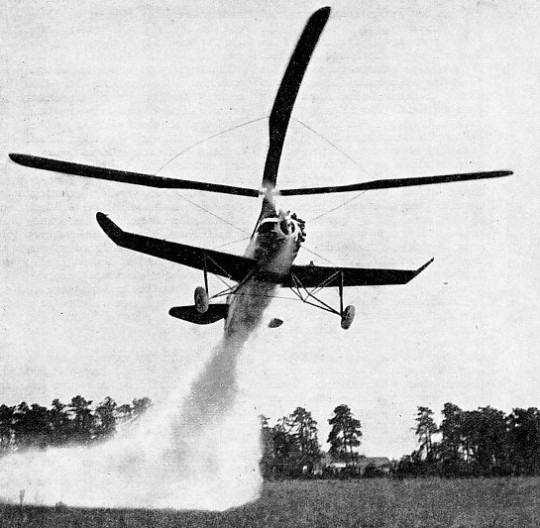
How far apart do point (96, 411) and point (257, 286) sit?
56.6 meters

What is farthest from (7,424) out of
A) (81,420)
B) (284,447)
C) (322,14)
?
(322,14)

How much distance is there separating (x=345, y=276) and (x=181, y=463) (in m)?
10.1

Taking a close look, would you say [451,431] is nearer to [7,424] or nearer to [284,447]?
[284,447]

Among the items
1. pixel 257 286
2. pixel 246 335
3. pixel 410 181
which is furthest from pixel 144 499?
pixel 410 181

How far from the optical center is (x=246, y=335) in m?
22.0

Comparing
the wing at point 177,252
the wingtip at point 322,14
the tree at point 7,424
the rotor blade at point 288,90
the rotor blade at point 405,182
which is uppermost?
the wingtip at point 322,14

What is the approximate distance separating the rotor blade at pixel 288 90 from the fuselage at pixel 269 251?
3.00 feet

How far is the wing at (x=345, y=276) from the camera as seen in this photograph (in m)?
19.2

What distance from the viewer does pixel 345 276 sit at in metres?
20.4

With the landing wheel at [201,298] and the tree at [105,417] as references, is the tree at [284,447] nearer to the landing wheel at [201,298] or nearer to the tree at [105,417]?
the tree at [105,417]

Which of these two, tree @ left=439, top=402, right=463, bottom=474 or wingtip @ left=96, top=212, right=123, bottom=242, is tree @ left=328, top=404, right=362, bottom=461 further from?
wingtip @ left=96, top=212, right=123, bottom=242

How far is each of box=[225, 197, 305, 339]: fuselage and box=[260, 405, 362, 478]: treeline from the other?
53871 millimetres

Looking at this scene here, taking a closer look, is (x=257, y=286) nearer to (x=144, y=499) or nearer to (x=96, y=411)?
(x=144, y=499)

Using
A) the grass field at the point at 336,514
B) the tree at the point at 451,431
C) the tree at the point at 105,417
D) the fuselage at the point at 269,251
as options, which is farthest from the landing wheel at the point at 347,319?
the tree at the point at 105,417
